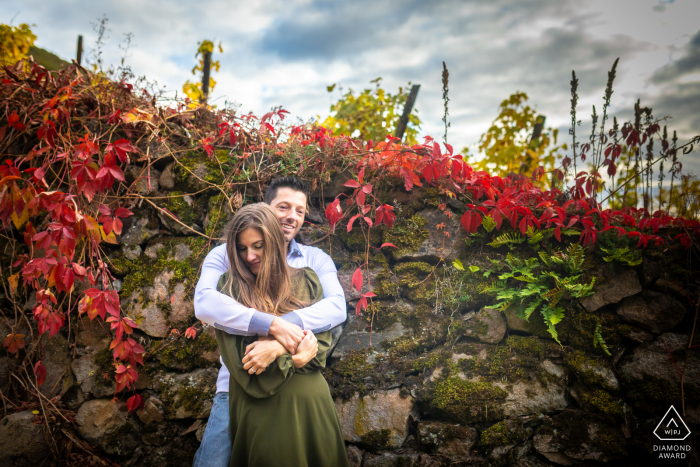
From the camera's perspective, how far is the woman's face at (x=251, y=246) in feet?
5.88

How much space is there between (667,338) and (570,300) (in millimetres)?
586

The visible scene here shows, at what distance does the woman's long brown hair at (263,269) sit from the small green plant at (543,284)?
4.98ft

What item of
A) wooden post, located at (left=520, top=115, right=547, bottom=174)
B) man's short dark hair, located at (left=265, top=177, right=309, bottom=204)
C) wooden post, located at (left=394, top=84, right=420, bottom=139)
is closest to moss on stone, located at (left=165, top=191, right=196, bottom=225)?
man's short dark hair, located at (left=265, top=177, right=309, bottom=204)

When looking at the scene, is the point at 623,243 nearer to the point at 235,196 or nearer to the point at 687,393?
the point at 687,393

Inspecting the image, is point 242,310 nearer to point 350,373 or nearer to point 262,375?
point 262,375

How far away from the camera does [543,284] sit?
2305 millimetres

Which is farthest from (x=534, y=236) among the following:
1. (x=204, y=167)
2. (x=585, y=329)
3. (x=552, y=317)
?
(x=204, y=167)

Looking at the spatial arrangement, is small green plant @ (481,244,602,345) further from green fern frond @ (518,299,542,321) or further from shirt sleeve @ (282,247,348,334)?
shirt sleeve @ (282,247,348,334)

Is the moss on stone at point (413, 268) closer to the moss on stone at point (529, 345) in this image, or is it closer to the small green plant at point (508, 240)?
the small green plant at point (508, 240)

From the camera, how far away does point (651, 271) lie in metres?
2.25

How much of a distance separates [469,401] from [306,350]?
134 cm

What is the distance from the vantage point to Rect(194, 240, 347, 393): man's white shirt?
1.61 meters

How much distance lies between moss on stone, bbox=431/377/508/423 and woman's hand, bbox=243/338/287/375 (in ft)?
4.36

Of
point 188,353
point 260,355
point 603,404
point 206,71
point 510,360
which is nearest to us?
point 260,355
